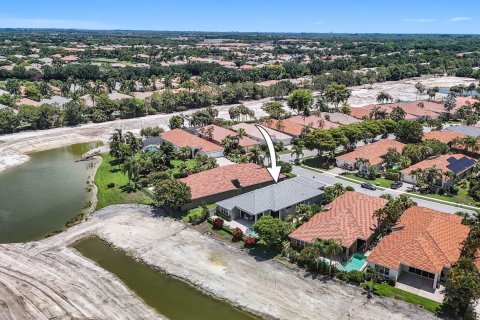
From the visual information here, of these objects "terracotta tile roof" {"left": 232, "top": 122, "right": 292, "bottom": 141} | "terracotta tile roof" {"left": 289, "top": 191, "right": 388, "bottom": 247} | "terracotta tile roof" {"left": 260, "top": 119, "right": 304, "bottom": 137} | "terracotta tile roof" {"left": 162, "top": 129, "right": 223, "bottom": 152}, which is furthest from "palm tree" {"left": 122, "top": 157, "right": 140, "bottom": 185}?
"terracotta tile roof" {"left": 260, "top": 119, "right": 304, "bottom": 137}

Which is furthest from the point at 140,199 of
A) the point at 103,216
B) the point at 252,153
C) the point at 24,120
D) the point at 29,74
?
the point at 29,74

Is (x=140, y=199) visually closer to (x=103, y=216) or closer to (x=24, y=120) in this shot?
(x=103, y=216)

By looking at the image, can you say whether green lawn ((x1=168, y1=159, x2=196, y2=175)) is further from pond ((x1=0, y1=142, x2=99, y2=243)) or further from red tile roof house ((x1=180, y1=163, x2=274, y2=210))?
pond ((x1=0, y1=142, x2=99, y2=243))

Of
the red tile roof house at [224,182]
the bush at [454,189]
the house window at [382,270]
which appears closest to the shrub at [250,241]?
the red tile roof house at [224,182]

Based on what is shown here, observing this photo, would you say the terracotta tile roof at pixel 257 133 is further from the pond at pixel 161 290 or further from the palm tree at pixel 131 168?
the pond at pixel 161 290

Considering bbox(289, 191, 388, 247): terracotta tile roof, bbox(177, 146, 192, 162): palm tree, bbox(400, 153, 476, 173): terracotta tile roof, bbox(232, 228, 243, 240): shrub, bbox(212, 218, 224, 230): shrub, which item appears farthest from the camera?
bbox(177, 146, 192, 162): palm tree

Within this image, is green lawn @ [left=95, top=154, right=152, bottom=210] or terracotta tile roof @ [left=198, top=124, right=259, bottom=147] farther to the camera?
terracotta tile roof @ [left=198, top=124, right=259, bottom=147]
